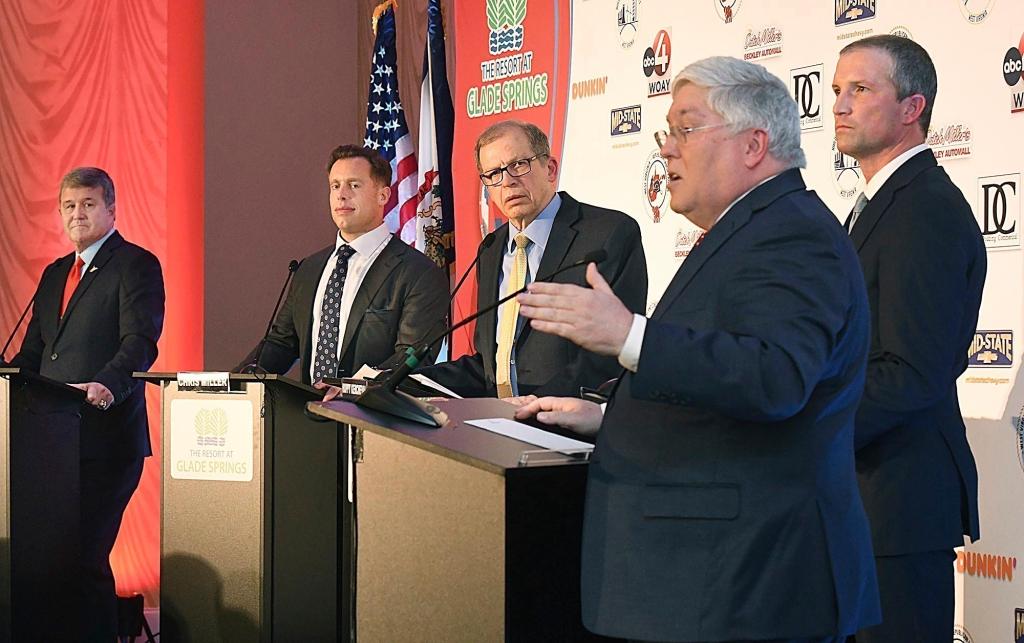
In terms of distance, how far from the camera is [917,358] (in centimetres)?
269

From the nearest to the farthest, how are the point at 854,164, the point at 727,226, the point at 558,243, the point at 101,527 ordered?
the point at 727,226 → the point at 558,243 → the point at 854,164 → the point at 101,527

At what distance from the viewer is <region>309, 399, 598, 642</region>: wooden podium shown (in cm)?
205

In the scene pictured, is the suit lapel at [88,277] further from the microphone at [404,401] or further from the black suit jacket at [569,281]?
the microphone at [404,401]

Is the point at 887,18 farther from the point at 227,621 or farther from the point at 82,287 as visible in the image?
the point at 82,287

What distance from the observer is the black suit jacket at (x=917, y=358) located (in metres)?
2.71

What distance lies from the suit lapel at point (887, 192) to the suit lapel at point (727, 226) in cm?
89

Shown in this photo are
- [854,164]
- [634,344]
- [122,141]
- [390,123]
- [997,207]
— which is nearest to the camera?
[634,344]

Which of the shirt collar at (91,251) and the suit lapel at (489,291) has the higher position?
the shirt collar at (91,251)

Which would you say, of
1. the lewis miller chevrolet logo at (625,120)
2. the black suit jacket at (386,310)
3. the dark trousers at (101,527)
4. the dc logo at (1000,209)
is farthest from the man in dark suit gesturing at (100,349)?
the dc logo at (1000,209)

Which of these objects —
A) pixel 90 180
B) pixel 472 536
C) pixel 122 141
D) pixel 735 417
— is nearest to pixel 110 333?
pixel 90 180

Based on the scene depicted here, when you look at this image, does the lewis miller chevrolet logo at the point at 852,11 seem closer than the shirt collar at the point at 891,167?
No

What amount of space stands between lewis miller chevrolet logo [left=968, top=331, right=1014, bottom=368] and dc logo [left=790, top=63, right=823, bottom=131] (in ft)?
3.19

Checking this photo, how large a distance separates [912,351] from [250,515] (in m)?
2.30

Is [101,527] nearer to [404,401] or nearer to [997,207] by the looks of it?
[404,401]
